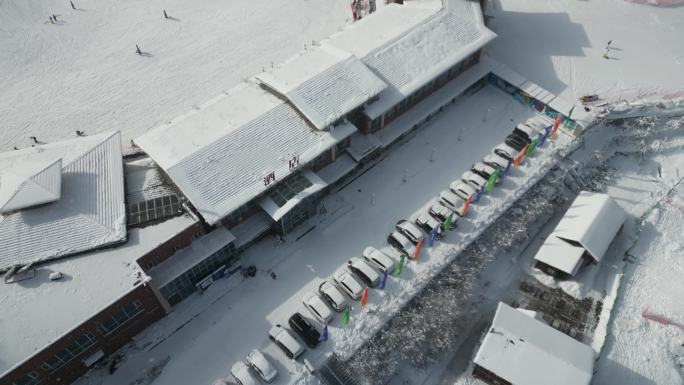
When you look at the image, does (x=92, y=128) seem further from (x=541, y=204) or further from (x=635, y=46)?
(x=635, y=46)

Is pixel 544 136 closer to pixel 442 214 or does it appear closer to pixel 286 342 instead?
pixel 442 214

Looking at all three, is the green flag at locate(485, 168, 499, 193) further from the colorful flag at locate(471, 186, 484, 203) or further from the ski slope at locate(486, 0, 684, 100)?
the ski slope at locate(486, 0, 684, 100)

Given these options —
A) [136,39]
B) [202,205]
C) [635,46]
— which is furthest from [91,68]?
[635,46]

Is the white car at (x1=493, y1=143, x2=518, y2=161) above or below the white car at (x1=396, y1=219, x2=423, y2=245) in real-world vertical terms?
above

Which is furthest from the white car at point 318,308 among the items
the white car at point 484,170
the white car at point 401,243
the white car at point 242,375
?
the white car at point 484,170

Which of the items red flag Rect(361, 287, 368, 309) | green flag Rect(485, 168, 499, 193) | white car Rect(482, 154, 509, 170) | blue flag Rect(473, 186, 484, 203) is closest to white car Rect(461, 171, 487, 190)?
green flag Rect(485, 168, 499, 193)

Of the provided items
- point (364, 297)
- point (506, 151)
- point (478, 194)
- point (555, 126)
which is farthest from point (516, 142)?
point (364, 297)
